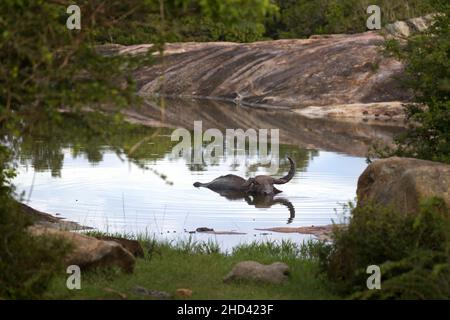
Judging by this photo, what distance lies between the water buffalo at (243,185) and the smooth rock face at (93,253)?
11.3 meters

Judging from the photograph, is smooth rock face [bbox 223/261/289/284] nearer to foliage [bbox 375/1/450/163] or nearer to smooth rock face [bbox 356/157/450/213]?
smooth rock face [bbox 356/157/450/213]

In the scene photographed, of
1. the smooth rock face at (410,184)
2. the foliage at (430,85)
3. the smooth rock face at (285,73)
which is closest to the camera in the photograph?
the smooth rock face at (410,184)

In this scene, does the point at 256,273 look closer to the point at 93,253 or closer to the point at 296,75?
the point at 93,253

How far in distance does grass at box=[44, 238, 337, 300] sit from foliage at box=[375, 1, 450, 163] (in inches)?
104

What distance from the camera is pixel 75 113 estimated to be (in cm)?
889

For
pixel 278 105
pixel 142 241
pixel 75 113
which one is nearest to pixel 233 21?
pixel 75 113

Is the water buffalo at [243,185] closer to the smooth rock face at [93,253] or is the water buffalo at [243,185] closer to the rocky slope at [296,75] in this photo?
the smooth rock face at [93,253]

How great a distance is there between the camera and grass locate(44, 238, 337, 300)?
10.2m

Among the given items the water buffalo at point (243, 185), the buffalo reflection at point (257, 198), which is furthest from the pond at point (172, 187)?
the water buffalo at point (243, 185)

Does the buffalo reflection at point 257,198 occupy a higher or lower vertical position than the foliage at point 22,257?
lower

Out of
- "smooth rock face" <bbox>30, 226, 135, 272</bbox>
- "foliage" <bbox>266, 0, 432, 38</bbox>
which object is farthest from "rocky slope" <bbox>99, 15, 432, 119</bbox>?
"smooth rock face" <bbox>30, 226, 135, 272</bbox>

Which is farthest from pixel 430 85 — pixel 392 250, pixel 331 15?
pixel 331 15

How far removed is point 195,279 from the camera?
11328 mm

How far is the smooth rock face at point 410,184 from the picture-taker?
11859 mm
